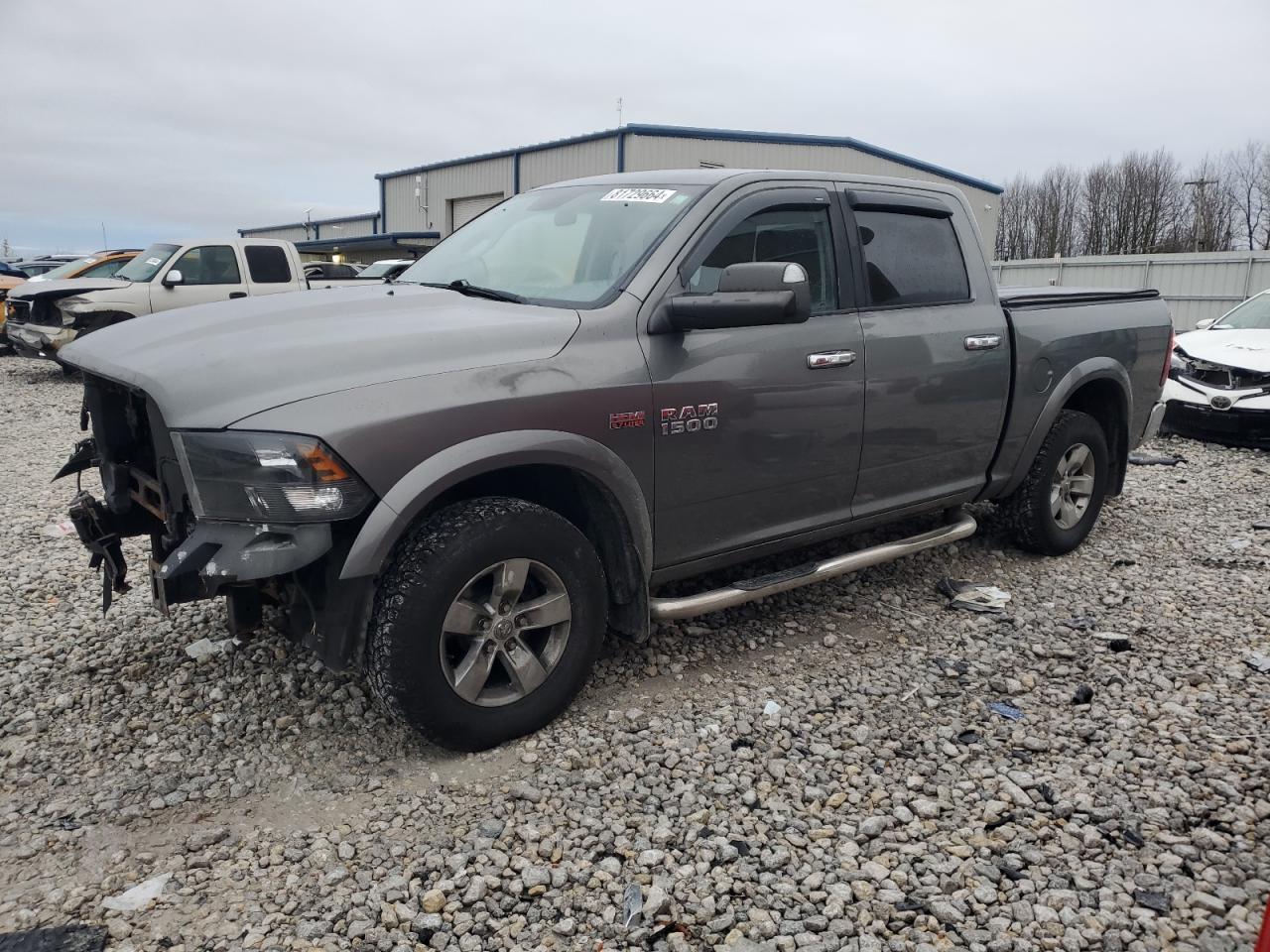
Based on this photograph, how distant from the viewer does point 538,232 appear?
400 centimetres

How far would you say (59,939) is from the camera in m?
2.39

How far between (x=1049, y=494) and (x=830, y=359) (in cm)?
215

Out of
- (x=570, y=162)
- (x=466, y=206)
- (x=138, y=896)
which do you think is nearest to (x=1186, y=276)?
(x=570, y=162)

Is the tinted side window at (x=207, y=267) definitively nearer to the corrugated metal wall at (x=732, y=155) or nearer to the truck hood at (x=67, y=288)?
the truck hood at (x=67, y=288)

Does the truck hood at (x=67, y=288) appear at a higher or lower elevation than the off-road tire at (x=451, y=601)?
higher

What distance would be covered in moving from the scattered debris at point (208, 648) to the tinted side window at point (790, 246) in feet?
8.24

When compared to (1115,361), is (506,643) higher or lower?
lower

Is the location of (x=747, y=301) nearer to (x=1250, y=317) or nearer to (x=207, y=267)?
(x=1250, y=317)

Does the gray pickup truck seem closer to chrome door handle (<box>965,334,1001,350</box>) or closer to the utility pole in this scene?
chrome door handle (<box>965,334,1001,350</box>)

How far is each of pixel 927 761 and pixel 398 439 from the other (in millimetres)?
2085

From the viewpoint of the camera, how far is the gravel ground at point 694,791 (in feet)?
8.19

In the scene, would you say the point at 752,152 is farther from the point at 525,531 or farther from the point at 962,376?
the point at 525,531

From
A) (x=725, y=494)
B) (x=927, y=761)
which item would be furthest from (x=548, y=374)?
(x=927, y=761)

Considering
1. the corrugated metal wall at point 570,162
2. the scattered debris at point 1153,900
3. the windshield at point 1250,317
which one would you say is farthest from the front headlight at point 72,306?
the corrugated metal wall at point 570,162
